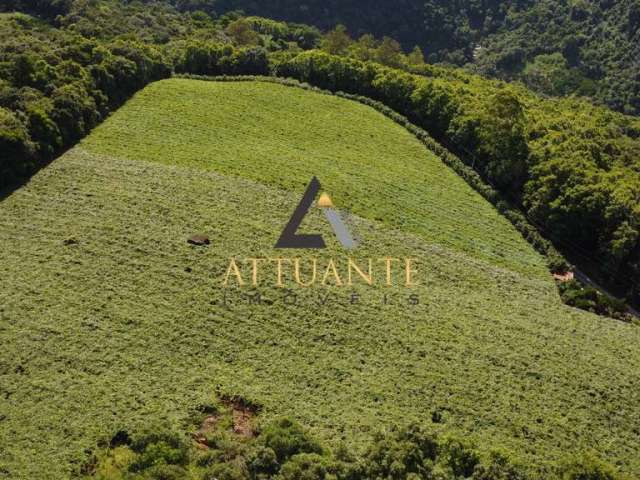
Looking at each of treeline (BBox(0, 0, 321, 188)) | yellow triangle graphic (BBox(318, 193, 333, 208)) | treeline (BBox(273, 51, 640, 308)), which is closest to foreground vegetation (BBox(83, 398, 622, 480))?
yellow triangle graphic (BBox(318, 193, 333, 208))

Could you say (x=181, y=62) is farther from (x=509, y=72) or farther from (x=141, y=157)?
(x=509, y=72)

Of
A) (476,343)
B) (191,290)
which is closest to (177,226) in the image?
(191,290)

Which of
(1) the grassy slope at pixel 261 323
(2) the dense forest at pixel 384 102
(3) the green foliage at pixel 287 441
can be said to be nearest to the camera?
(3) the green foliage at pixel 287 441

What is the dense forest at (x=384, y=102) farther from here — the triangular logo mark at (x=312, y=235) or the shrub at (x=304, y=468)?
the shrub at (x=304, y=468)

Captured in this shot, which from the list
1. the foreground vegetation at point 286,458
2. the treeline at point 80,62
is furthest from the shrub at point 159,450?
the treeline at point 80,62

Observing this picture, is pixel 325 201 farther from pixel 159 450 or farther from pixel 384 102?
pixel 159 450
